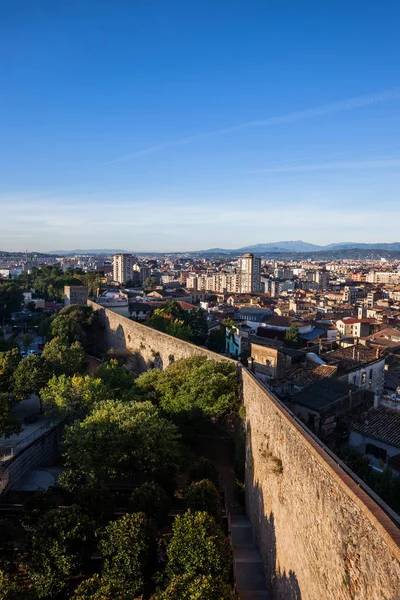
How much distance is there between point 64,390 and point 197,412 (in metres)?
5.56

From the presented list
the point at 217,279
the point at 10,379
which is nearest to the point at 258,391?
the point at 10,379

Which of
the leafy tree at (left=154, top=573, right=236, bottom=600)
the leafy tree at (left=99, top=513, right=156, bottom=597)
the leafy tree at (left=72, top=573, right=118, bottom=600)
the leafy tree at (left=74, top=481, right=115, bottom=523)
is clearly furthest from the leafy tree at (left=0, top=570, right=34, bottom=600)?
the leafy tree at (left=74, top=481, right=115, bottom=523)

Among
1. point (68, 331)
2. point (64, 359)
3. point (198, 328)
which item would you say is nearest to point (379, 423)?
point (64, 359)

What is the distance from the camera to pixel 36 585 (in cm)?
887

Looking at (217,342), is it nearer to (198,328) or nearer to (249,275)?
(198,328)

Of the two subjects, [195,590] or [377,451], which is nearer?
[195,590]

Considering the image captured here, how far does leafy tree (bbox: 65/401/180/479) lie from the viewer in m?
12.6

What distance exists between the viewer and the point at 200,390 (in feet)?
52.5

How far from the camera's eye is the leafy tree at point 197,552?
345 inches

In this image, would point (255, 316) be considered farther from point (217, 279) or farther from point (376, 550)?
point (217, 279)

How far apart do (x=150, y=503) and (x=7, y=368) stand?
42.7 feet

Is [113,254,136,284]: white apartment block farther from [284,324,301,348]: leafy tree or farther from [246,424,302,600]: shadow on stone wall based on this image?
[246,424,302,600]: shadow on stone wall

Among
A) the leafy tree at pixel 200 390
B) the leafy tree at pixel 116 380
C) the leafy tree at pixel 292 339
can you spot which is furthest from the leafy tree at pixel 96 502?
the leafy tree at pixel 292 339

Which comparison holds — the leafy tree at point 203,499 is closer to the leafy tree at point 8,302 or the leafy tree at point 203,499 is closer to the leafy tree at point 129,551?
the leafy tree at point 129,551
